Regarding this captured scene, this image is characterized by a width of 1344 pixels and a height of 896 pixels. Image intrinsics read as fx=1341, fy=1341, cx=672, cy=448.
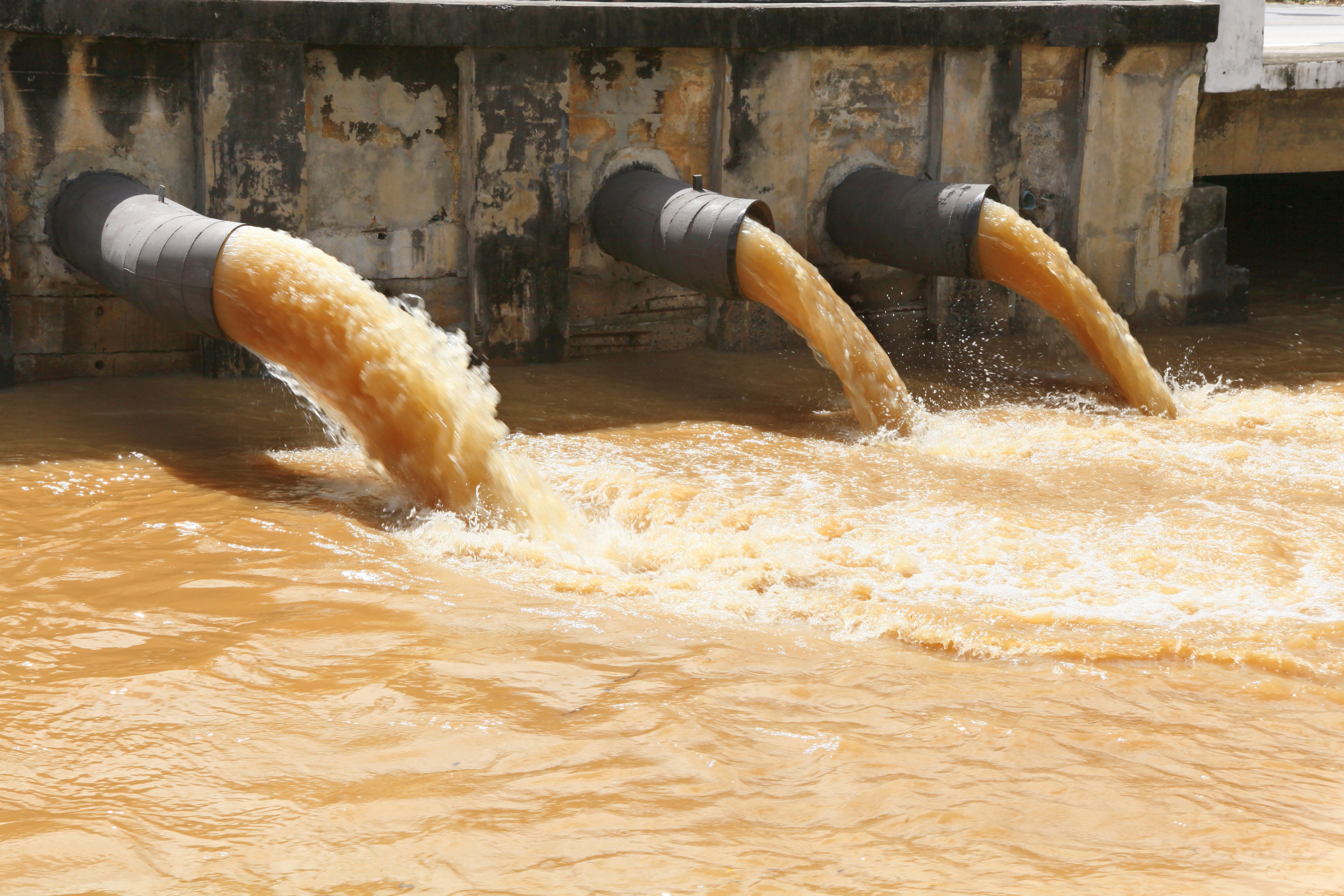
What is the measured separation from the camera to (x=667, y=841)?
2861 mm

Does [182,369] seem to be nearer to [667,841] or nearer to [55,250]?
[55,250]

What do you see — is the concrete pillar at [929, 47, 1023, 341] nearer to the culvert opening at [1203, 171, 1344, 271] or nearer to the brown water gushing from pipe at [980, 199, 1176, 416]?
the brown water gushing from pipe at [980, 199, 1176, 416]

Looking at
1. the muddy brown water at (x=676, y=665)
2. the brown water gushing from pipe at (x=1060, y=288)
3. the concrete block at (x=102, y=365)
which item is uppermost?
the brown water gushing from pipe at (x=1060, y=288)

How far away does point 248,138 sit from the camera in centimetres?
702

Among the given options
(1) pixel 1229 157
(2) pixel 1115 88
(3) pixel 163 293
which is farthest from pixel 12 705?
(1) pixel 1229 157

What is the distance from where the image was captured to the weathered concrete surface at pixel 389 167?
723 centimetres

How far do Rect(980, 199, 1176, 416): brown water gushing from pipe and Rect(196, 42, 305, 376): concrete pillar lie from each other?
378cm

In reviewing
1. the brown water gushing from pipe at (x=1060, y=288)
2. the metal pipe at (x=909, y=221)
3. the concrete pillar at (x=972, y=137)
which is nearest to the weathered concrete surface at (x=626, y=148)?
the metal pipe at (x=909, y=221)

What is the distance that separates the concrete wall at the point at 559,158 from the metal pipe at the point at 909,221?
22cm

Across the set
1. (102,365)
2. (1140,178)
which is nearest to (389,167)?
(102,365)

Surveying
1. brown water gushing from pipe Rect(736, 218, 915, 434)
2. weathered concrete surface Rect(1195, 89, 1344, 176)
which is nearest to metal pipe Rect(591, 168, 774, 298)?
brown water gushing from pipe Rect(736, 218, 915, 434)

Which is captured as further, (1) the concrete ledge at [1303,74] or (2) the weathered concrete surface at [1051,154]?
(1) the concrete ledge at [1303,74]

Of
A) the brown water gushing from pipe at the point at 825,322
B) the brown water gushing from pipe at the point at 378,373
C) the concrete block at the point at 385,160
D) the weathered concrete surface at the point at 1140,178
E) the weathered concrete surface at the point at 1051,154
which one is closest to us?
the brown water gushing from pipe at the point at 378,373

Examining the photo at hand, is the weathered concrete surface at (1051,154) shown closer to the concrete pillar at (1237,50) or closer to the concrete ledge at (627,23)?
the concrete ledge at (627,23)
